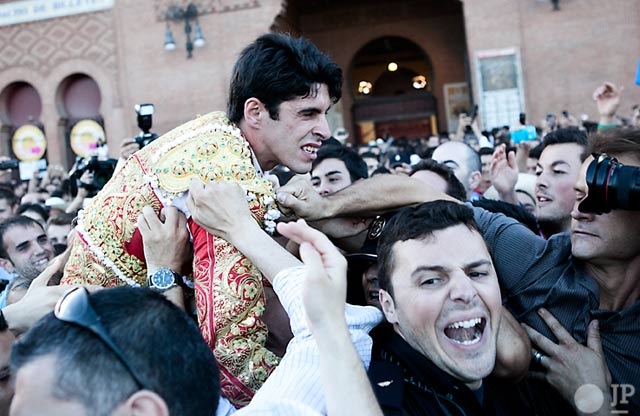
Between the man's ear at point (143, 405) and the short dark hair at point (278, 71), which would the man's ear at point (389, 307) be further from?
the man's ear at point (143, 405)

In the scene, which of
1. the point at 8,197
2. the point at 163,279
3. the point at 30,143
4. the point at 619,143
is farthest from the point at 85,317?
the point at 30,143

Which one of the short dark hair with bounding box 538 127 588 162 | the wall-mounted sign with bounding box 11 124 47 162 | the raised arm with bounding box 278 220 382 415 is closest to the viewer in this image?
the raised arm with bounding box 278 220 382 415

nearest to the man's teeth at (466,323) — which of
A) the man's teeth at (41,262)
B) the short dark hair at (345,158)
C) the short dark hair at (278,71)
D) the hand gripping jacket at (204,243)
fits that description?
the hand gripping jacket at (204,243)

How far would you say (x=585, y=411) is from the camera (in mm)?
2188

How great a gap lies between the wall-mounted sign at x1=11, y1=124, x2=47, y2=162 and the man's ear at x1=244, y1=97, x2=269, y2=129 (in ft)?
52.6

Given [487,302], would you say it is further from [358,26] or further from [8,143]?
[8,143]

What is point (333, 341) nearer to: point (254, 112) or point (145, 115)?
point (254, 112)

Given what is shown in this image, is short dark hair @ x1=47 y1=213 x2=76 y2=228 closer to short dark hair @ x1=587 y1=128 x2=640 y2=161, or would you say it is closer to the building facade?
short dark hair @ x1=587 y1=128 x2=640 y2=161

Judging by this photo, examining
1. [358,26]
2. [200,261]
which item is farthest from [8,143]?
[200,261]

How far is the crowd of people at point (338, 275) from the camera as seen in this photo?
5.81ft

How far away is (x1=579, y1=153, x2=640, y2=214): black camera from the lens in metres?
2.09

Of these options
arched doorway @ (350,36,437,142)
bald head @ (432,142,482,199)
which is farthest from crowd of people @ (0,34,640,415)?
arched doorway @ (350,36,437,142)

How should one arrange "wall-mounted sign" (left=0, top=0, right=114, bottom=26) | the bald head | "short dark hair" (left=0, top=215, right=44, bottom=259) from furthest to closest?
"wall-mounted sign" (left=0, top=0, right=114, bottom=26) → the bald head → "short dark hair" (left=0, top=215, right=44, bottom=259)

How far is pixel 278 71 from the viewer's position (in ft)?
7.33
